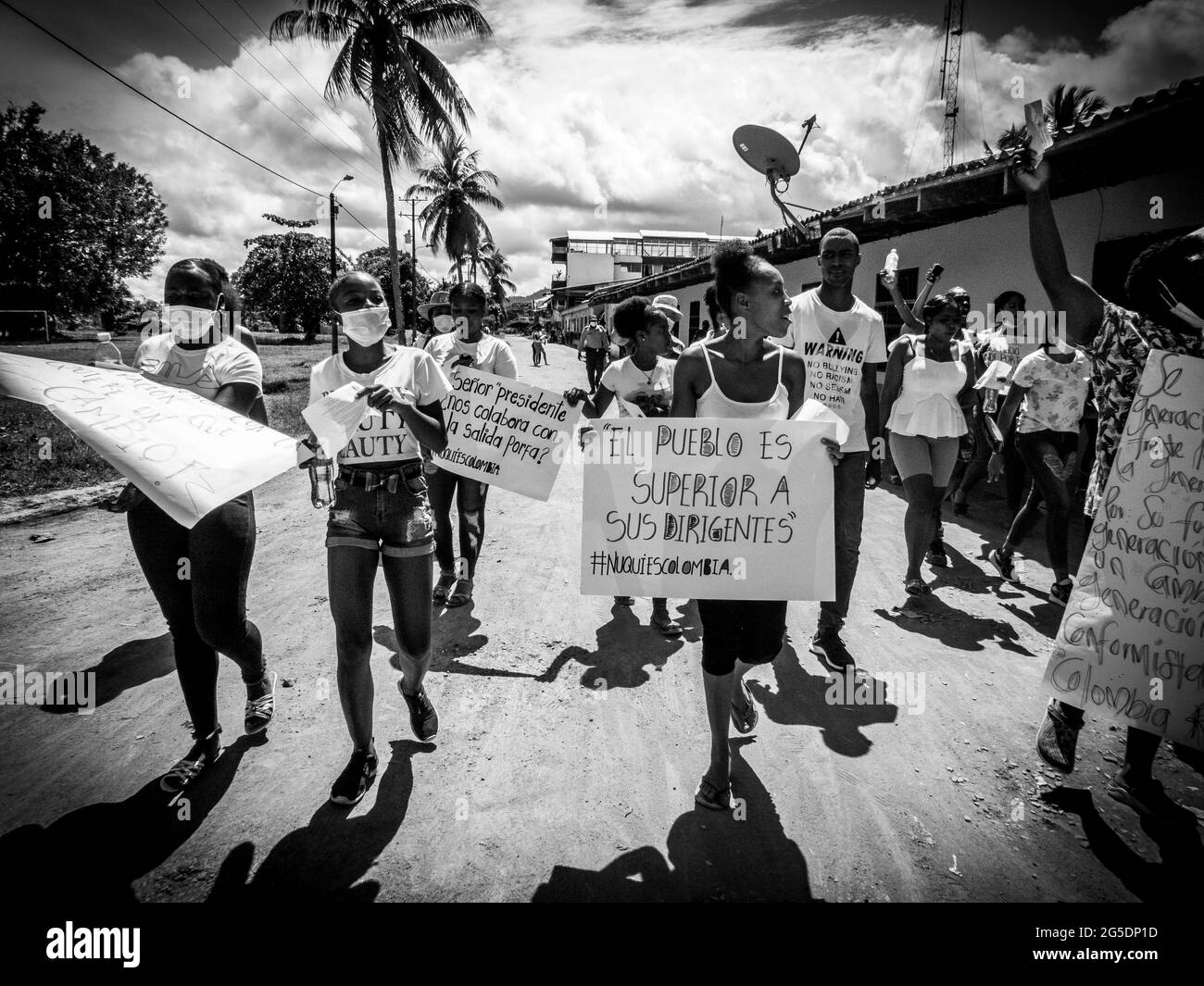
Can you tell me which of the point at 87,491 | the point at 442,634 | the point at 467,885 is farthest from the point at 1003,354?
the point at 87,491

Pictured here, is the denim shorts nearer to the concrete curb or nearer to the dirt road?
the dirt road

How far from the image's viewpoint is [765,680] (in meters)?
3.38

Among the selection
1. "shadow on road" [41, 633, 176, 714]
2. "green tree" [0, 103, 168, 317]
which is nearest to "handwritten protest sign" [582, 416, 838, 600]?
"shadow on road" [41, 633, 176, 714]

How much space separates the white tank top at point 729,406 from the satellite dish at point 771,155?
6.26ft

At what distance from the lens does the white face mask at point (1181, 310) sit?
2075mm

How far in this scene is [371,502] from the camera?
239cm

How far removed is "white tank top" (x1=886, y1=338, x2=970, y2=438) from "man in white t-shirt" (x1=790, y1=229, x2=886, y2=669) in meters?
0.81

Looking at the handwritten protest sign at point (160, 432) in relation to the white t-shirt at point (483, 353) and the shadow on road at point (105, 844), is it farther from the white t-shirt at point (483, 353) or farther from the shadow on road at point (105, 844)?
the white t-shirt at point (483, 353)

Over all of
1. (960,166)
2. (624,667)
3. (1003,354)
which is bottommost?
(624,667)

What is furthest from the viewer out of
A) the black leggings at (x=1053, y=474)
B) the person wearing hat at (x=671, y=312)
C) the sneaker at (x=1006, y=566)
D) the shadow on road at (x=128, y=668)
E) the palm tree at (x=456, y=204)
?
the palm tree at (x=456, y=204)

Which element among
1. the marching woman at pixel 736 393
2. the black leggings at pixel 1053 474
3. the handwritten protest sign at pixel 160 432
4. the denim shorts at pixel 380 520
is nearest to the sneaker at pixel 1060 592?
the black leggings at pixel 1053 474

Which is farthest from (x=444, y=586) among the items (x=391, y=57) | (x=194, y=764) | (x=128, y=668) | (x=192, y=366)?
(x=391, y=57)
